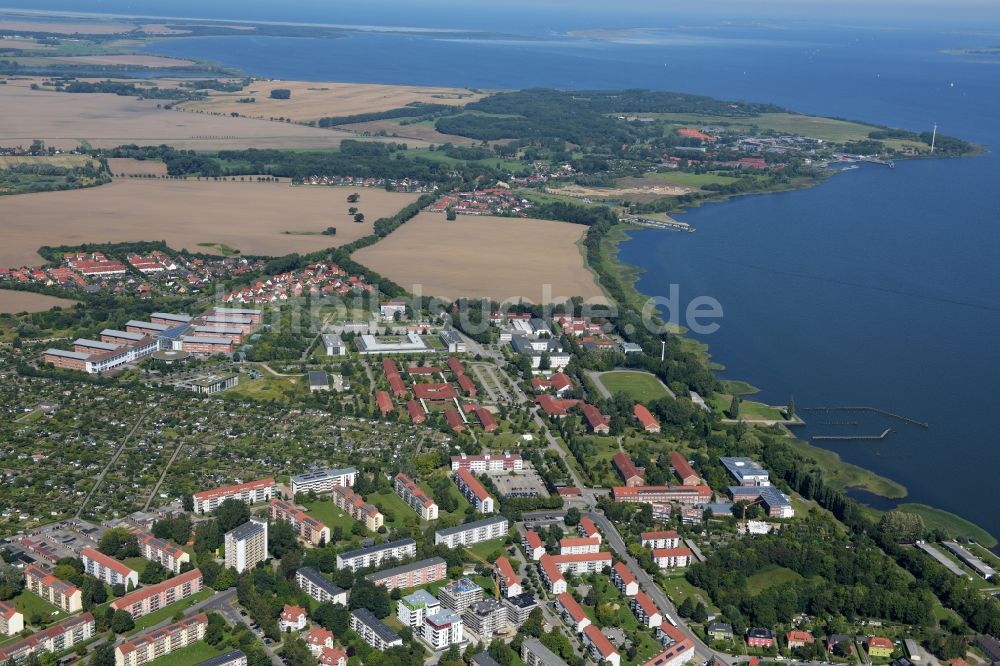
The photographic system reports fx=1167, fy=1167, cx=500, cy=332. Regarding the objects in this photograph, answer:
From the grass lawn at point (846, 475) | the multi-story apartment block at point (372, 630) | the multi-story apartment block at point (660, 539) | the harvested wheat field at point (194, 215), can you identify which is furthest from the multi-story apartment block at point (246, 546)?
the harvested wheat field at point (194, 215)

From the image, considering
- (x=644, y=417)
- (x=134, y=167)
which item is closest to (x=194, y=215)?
(x=134, y=167)

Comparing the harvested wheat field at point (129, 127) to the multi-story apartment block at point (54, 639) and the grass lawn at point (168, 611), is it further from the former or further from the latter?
the multi-story apartment block at point (54, 639)

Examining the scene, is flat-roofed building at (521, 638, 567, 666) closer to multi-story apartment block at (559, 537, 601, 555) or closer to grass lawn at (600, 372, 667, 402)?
multi-story apartment block at (559, 537, 601, 555)

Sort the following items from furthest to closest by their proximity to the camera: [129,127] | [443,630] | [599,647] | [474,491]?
[129,127], [474,491], [443,630], [599,647]

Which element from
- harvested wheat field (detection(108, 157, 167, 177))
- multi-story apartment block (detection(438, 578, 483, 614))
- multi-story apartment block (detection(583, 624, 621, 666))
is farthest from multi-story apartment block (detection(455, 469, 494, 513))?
harvested wheat field (detection(108, 157, 167, 177))

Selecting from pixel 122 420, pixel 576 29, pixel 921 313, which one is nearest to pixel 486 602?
pixel 122 420

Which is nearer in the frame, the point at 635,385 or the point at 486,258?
the point at 635,385

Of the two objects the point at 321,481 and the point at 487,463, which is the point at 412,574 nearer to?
the point at 321,481
